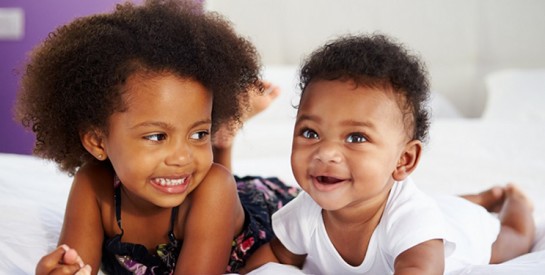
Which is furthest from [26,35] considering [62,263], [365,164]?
[365,164]

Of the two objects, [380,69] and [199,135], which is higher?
[380,69]

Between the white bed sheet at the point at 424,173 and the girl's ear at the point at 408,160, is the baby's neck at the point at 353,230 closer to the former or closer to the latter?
the girl's ear at the point at 408,160

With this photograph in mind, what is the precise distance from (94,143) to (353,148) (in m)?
0.48

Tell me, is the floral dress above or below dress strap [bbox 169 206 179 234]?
below

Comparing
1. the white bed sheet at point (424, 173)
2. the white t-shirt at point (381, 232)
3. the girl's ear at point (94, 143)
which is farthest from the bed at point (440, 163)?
the girl's ear at point (94, 143)

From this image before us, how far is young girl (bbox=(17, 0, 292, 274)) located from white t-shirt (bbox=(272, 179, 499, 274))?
121mm

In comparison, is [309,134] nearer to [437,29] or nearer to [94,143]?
[94,143]

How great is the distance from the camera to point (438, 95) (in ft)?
11.0

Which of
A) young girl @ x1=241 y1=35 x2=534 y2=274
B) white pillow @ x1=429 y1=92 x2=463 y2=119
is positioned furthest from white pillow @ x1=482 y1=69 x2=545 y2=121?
young girl @ x1=241 y1=35 x2=534 y2=274

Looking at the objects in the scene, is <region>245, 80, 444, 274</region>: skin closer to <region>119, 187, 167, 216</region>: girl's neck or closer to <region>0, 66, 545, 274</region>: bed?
<region>0, 66, 545, 274</region>: bed

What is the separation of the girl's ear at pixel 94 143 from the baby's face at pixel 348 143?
0.37 metres

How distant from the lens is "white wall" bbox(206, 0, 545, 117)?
3484 millimetres

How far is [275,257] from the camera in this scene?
1396 millimetres

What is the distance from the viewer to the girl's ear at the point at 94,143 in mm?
1287
